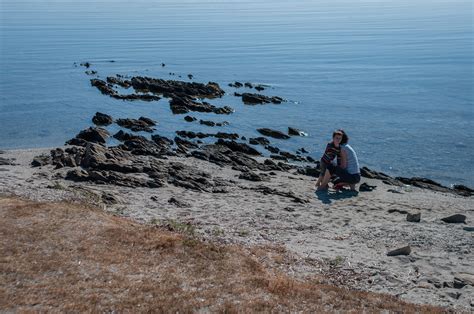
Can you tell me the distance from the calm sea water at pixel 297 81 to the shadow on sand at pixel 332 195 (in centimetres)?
881

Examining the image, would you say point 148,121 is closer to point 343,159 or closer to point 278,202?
point 343,159

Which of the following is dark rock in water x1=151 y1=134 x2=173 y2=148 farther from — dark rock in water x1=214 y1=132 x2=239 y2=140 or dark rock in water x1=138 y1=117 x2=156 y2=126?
dark rock in water x1=138 y1=117 x2=156 y2=126

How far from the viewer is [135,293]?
1186 centimetres

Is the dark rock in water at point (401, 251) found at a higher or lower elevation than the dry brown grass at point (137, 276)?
lower

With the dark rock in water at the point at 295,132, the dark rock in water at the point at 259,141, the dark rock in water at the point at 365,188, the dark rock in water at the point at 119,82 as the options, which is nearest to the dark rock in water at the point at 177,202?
the dark rock in water at the point at 365,188

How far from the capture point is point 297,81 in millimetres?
64250

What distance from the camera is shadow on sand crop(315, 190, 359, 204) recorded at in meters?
23.6

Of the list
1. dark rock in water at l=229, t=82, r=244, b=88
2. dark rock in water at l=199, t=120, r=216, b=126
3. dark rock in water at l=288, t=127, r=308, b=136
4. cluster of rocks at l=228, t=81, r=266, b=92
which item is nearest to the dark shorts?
dark rock in water at l=288, t=127, r=308, b=136

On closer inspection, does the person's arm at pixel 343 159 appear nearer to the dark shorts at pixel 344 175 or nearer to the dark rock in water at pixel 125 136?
the dark shorts at pixel 344 175

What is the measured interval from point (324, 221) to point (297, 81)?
45.6 metres

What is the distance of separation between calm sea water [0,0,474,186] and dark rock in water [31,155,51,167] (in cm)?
868

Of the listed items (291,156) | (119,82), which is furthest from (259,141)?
(119,82)

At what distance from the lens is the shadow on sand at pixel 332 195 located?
23.6 metres

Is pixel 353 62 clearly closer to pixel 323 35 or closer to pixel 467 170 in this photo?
pixel 323 35
